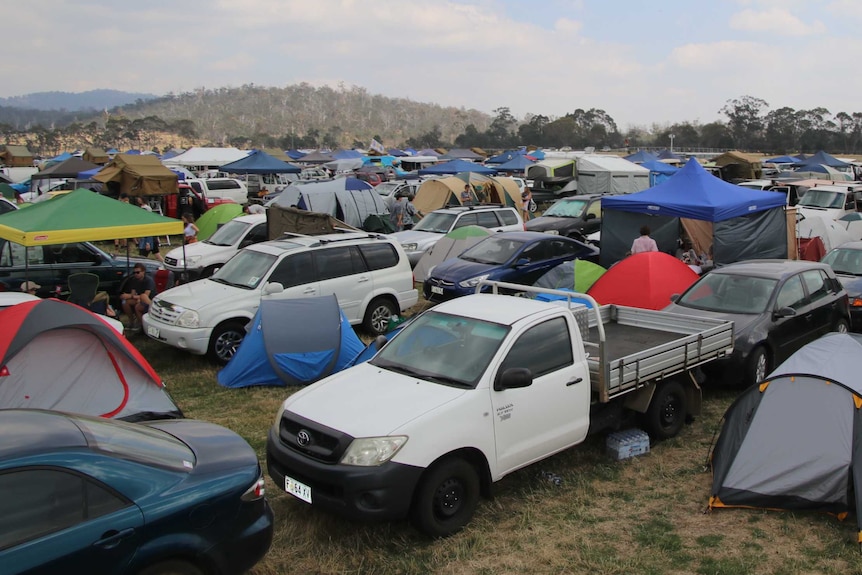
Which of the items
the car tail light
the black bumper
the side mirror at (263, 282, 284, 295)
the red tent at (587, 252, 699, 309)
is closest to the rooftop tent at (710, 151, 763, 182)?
the red tent at (587, 252, 699, 309)

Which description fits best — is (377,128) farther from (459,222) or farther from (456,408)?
(456,408)

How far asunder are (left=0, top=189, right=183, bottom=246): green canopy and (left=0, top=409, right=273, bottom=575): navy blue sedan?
21.3ft

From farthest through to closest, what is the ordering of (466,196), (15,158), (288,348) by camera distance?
(15,158)
(466,196)
(288,348)

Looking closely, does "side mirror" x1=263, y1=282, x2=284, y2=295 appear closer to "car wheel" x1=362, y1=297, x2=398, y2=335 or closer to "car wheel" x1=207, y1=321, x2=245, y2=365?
"car wheel" x1=207, y1=321, x2=245, y2=365

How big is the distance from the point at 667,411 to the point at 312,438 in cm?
395

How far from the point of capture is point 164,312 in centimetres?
990

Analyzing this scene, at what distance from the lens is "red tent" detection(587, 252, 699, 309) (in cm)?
1063

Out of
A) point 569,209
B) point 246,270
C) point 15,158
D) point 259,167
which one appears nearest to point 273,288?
point 246,270

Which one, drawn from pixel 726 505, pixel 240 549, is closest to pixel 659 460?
pixel 726 505

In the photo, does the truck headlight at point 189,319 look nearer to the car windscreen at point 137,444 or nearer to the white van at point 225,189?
the car windscreen at point 137,444

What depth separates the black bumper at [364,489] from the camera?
4875 millimetres

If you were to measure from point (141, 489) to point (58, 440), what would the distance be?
530 mm

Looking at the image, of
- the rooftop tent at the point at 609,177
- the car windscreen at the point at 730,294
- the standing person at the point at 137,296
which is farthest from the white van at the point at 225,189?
the car windscreen at the point at 730,294

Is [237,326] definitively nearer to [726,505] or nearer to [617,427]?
[617,427]
